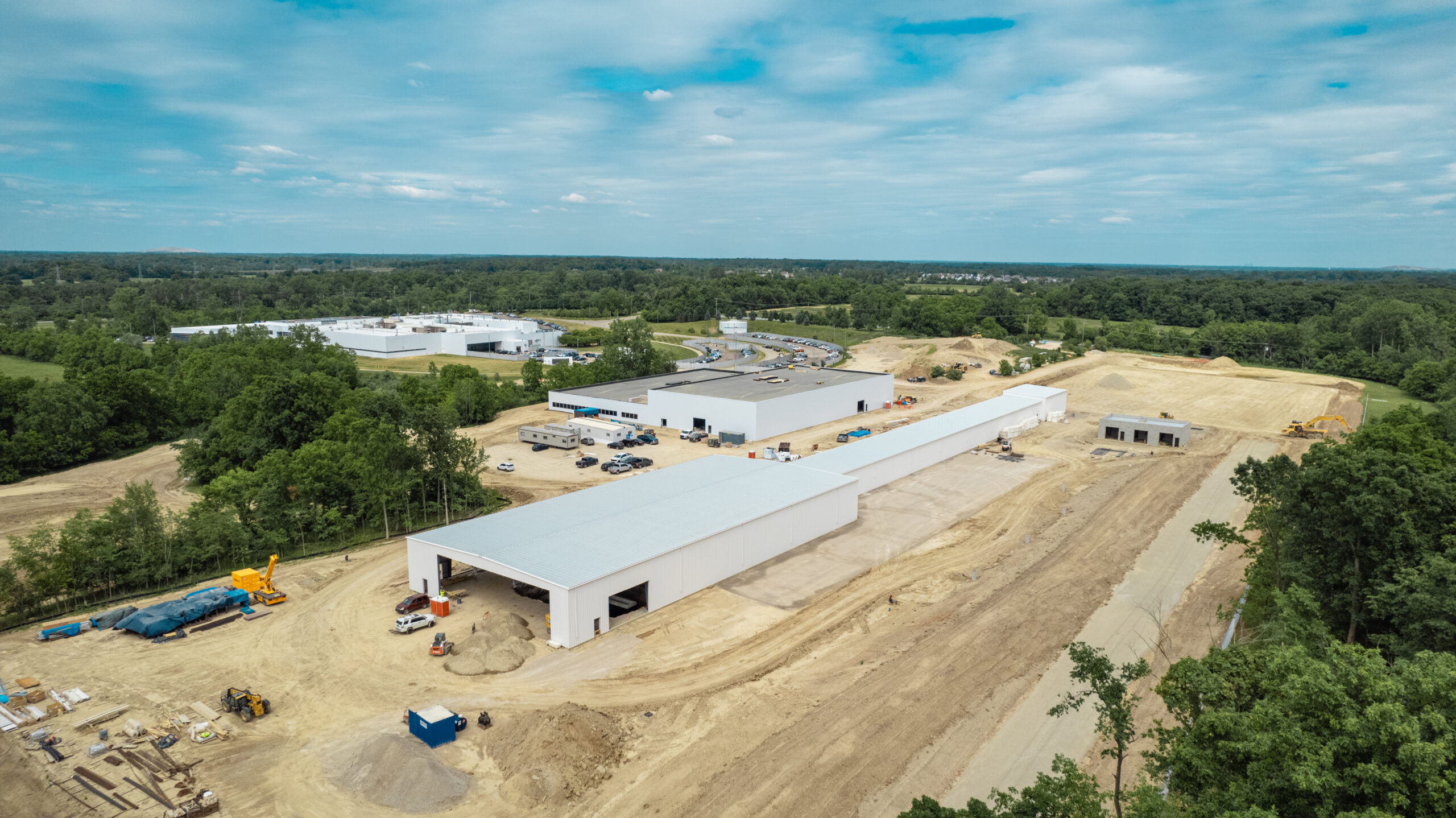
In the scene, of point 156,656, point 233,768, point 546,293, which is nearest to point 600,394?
point 156,656

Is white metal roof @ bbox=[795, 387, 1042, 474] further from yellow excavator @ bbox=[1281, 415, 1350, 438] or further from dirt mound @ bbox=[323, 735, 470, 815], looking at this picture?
dirt mound @ bbox=[323, 735, 470, 815]

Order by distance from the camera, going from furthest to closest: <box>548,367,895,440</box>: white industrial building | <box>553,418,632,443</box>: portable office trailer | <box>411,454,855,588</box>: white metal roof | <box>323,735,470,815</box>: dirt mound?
<box>548,367,895,440</box>: white industrial building < <box>553,418,632,443</box>: portable office trailer < <box>411,454,855,588</box>: white metal roof < <box>323,735,470,815</box>: dirt mound

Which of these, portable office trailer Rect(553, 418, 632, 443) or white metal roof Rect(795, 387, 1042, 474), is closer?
white metal roof Rect(795, 387, 1042, 474)

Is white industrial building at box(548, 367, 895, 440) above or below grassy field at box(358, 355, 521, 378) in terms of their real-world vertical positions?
above

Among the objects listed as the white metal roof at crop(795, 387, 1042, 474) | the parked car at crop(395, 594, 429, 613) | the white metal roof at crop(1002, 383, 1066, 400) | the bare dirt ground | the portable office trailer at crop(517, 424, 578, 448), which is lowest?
the bare dirt ground

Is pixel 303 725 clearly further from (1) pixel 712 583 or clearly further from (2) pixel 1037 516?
(2) pixel 1037 516

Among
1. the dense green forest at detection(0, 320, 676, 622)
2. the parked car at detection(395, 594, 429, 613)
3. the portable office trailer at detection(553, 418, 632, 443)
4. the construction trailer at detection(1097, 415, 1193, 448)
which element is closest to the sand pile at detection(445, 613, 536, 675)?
the parked car at detection(395, 594, 429, 613)

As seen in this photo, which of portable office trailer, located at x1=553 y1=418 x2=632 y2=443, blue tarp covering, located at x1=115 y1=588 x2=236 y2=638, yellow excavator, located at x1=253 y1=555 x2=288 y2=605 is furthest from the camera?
portable office trailer, located at x1=553 y1=418 x2=632 y2=443
